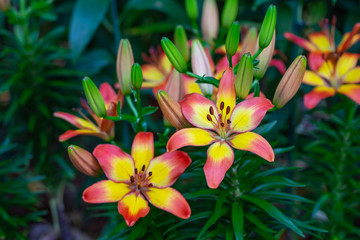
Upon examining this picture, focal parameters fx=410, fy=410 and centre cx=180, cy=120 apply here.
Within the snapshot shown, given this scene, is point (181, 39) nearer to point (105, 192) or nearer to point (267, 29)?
point (267, 29)

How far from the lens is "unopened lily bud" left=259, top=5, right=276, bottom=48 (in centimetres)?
56

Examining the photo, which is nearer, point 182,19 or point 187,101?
point 187,101

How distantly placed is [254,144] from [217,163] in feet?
0.17

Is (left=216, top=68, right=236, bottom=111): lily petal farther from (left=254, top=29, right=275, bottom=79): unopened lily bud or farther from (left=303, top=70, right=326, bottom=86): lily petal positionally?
(left=303, top=70, right=326, bottom=86): lily petal

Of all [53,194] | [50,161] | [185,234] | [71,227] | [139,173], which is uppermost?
[139,173]

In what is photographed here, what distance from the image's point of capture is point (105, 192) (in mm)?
539

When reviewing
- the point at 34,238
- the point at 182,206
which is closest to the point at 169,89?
the point at 182,206

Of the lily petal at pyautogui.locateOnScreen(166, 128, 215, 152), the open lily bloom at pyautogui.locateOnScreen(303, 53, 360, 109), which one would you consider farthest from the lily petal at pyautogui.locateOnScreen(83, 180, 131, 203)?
the open lily bloom at pyautogui.locateOnScreen(303, 53, 360, 109)

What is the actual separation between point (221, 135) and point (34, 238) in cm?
87

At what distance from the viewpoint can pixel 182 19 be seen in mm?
1168

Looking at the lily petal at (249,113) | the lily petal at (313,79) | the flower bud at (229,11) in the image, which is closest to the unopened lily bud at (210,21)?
the flower bud at (229,11)

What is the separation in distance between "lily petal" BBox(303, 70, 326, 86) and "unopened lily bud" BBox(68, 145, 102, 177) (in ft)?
1.33

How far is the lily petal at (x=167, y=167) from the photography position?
53cm

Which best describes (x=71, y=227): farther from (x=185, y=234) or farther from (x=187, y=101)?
(x=187, y=101)
